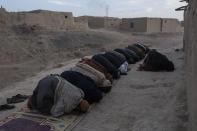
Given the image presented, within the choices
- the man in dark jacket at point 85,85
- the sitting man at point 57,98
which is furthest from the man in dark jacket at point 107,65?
the sitting man at point 57,98

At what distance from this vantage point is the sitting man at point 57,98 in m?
3.84

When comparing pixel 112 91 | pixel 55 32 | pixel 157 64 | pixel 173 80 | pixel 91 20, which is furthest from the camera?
pixel 91 20

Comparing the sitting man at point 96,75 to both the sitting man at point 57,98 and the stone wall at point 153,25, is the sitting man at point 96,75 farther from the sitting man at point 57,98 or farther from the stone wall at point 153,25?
the stone wall at point 153,25

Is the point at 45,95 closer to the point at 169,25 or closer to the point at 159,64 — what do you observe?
the point at 159,64

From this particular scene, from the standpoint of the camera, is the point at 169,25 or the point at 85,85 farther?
the point at 169,25

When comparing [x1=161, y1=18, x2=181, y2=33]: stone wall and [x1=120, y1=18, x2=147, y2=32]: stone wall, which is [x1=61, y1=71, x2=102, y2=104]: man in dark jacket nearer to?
[x1=120, y1=18, x2=147, y2=32]: stone wall

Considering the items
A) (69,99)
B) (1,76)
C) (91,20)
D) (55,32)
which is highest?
(91,20)

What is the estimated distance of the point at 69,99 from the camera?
388cm

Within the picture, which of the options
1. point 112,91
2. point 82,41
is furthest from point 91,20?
point 112,91

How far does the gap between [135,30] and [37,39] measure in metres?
16.5

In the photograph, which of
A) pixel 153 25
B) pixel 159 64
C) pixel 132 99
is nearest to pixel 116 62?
pixel 159 64

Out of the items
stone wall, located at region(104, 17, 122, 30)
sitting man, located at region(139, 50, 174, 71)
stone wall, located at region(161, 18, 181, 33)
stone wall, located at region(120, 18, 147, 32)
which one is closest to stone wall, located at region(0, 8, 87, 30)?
stone wall, located at region(104, 17, 122, 30)

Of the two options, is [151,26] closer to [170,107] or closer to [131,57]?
[131,57]

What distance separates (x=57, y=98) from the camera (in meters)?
3.87
